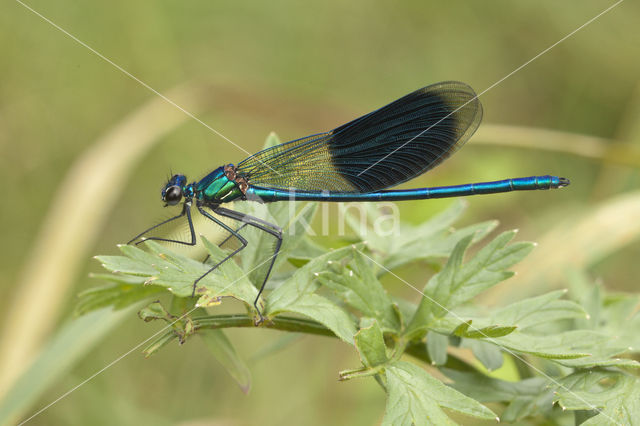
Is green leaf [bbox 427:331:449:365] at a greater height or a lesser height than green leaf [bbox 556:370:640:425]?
greater

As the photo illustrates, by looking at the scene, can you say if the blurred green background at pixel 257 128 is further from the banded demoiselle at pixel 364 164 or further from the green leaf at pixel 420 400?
the green leaf at pixel 420 400

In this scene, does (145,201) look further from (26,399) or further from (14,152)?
(26,399)

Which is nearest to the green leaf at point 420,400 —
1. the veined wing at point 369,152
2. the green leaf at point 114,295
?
the green leaf at point 114,295

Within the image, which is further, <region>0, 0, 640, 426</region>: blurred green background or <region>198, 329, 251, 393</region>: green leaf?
<region>0, 0, 640, 426</region>: blurred green background

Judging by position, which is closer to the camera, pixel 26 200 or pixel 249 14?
pixel 26 200

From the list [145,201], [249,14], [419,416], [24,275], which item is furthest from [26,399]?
[249,14]

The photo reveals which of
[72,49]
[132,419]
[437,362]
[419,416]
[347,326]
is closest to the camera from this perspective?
[419,416]

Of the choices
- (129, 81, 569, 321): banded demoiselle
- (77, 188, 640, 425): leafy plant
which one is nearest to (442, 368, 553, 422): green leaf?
(77, 188, 640, 425): leafy plant

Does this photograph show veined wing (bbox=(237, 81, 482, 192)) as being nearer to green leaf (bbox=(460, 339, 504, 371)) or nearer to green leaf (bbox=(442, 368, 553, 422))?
green leaf (bbox=(460, 339, 504, 371))
